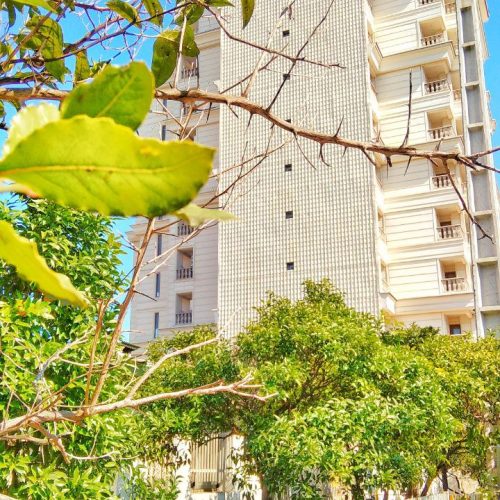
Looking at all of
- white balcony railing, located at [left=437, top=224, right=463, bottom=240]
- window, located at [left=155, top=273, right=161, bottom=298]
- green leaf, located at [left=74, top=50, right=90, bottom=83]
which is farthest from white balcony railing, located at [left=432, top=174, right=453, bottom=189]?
green leaf, located at [left=74, top=50, right=90, bottom=83]

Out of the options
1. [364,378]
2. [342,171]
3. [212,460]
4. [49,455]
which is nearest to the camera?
[49,455]

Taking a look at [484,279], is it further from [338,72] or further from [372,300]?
[338,72]

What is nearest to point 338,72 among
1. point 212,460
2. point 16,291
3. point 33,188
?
point 212,460

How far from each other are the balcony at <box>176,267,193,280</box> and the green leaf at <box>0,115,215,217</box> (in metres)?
14.5

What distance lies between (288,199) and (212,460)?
6238mm

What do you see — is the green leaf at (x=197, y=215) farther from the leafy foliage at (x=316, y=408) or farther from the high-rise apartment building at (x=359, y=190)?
the high-rise apartment building at (x=359, y=190)

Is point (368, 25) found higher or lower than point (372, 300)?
higher

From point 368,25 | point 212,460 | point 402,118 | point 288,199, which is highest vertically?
point 368,25

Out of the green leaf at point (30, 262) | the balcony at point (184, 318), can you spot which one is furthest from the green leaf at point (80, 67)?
the balcony at point (184, 318)

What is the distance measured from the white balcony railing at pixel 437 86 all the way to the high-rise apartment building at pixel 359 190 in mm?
68

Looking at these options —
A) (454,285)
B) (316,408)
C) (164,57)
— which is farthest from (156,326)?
(164,57)

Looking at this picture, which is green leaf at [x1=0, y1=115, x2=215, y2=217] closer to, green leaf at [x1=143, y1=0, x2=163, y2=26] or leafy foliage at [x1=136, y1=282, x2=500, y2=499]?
A: green leaf at [x1=143, y1=0, x2=163, y2=26]

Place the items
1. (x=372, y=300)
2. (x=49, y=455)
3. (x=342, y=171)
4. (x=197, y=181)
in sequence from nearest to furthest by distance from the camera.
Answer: (x=197, y=181)
(x=49, y=455)
(x=372, y=300)
(x=342, y=171)

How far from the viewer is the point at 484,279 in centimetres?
1340
